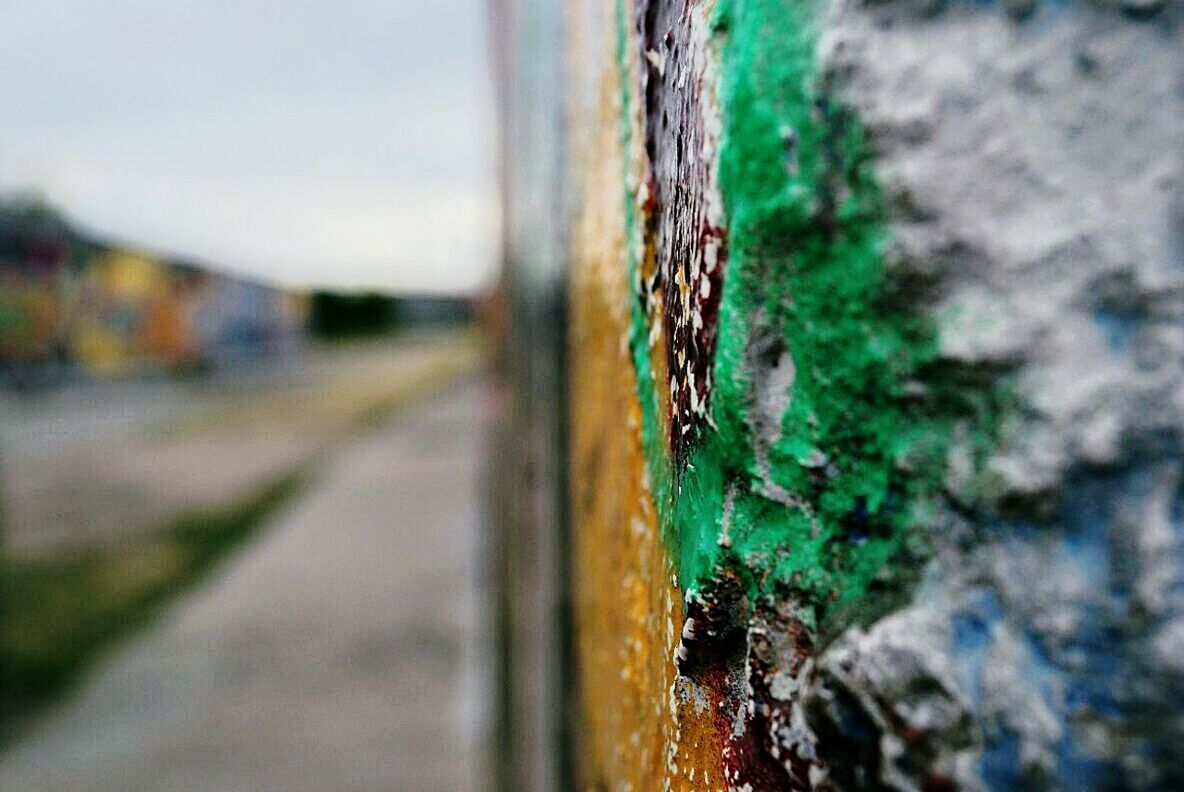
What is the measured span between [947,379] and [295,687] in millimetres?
3563

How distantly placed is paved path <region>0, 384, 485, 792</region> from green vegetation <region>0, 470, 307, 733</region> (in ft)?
0.55

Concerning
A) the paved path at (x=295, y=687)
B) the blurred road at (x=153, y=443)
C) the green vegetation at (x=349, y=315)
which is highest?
the green vegetation at (x=349, y=315)

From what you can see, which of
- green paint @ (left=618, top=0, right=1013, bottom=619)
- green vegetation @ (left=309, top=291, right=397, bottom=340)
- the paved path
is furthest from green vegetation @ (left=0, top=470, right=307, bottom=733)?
green vegetation @ (left=309, top=291, right=397, bottom=340)

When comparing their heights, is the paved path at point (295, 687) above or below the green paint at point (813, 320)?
below

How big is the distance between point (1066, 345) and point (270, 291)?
20.7 meters

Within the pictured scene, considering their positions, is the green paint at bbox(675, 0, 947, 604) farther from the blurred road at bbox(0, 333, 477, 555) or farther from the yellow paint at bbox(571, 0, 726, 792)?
the blurred road at bbox(0, 333, 477, 555)

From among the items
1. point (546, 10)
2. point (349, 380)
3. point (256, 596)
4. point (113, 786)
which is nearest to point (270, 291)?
point (349, 380)

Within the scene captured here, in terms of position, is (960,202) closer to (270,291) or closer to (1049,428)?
(1049,428)

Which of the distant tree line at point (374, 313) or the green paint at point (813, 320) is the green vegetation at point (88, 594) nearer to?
the green paint at point (813, 320)

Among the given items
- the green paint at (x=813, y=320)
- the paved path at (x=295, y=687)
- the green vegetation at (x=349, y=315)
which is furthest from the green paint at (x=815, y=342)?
the green vegetation at (x=349, y=315)

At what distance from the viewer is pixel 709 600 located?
185 mm

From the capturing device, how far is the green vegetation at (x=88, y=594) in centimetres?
351

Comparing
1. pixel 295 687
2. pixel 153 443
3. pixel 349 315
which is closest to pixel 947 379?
pixel 295 687

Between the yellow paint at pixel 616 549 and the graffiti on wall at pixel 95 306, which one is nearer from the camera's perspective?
the yellow paint at pixel 616 549
